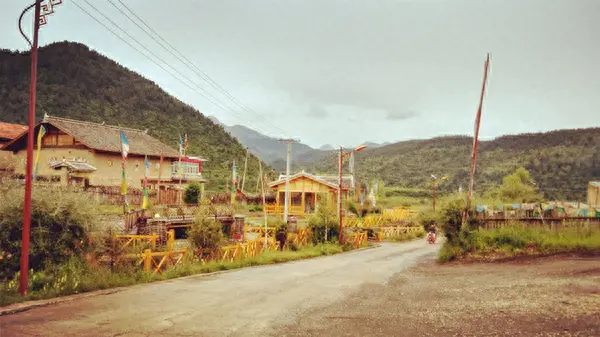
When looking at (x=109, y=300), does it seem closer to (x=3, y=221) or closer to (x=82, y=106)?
(x=3, y=221)

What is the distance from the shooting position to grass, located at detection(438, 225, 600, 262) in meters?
16.6

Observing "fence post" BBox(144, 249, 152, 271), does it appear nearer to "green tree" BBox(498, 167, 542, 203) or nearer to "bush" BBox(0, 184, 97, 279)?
"bush" BBox(0, 184, 97, 279)

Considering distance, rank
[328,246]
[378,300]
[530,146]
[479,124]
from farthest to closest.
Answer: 1. [530,146]
2. [328,246]
3. [479,124]
4. [378,300]

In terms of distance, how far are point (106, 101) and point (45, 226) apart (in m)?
74.2

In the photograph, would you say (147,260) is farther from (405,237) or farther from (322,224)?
(405,237)

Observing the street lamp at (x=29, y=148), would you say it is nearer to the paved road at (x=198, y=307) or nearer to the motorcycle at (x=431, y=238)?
the paved road at (x=198, y=307)

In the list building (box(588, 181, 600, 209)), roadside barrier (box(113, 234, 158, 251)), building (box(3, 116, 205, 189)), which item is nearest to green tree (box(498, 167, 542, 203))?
building (box(588, 181, 600, 209))

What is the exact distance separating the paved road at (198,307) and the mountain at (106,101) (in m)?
52.3

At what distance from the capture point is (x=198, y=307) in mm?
11453

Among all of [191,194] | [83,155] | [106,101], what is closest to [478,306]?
[191,194]

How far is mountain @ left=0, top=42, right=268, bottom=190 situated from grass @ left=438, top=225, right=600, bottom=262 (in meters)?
51.8

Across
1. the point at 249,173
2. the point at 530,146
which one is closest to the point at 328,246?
the point at 249,173

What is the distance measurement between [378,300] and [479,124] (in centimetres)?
1030

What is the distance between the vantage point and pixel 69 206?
1420cm
